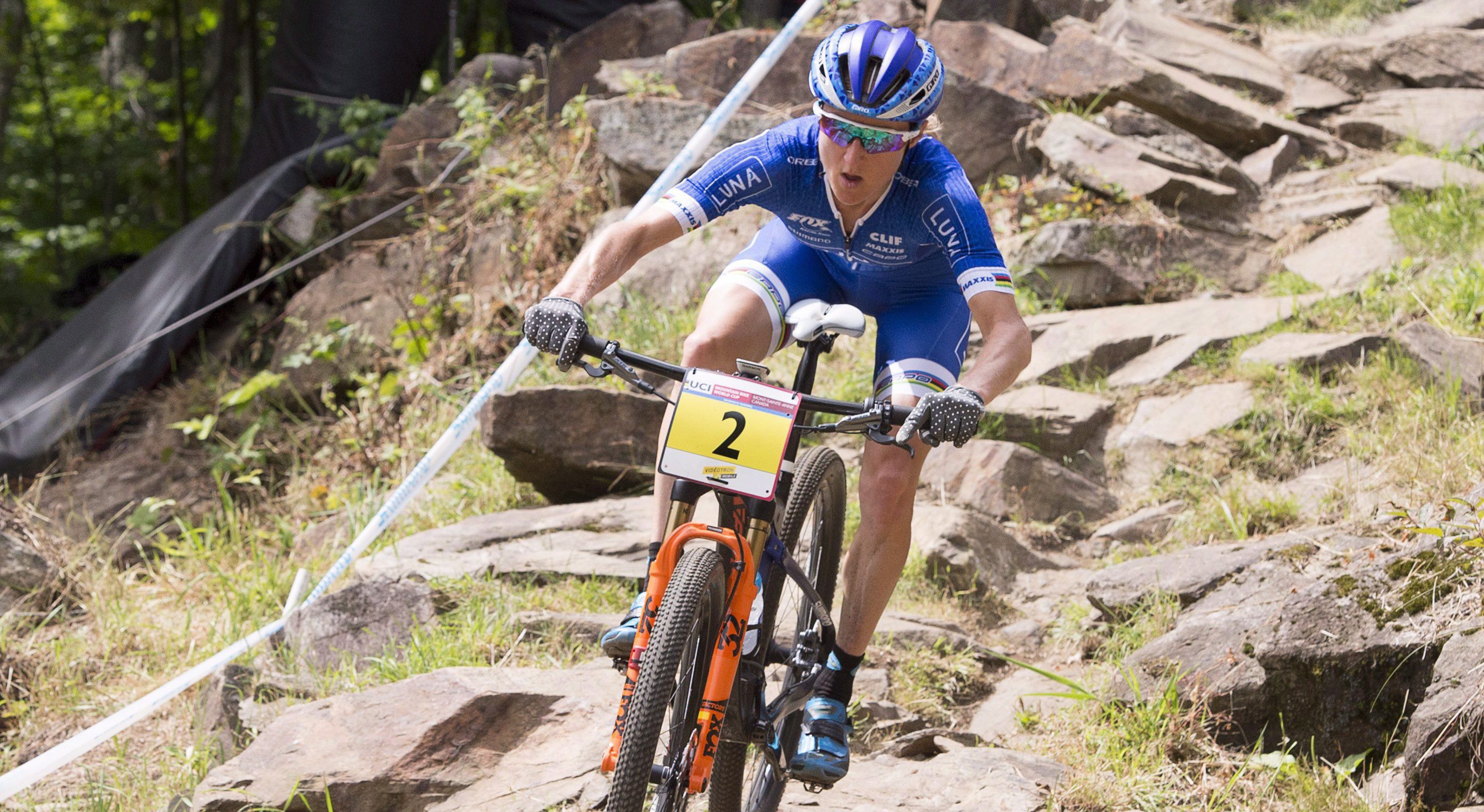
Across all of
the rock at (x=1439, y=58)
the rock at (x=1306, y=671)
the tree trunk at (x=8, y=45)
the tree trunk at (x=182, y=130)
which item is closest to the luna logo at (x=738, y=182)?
the rock at (x=1306, y=671)

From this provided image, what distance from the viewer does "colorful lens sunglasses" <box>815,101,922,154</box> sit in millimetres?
2875

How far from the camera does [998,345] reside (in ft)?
9.10

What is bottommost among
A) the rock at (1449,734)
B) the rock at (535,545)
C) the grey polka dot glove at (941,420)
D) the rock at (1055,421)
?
the rock at (535,545)

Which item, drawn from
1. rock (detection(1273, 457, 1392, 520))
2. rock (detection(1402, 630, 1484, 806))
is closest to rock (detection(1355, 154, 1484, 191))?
rock (detection(1273, 457, 1392, 520))

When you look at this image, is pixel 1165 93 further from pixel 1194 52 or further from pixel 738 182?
pixel 738 182

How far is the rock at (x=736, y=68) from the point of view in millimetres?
7715

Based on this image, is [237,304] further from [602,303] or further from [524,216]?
[602,303]

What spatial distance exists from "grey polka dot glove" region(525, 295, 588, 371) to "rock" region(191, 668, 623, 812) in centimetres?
133

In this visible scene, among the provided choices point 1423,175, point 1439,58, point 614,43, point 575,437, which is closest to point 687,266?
point 575,437

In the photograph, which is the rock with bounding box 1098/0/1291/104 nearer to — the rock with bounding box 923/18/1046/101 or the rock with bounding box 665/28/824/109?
the rock with bounding box 923/18/1046/101

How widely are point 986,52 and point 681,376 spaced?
623 cm

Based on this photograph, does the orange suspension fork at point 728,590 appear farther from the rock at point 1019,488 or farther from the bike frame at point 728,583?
the rock at point 1019,488

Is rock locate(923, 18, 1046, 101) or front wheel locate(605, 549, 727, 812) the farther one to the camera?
rock locate(923, 18, 1046, 101)

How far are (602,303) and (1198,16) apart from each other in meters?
5.71
